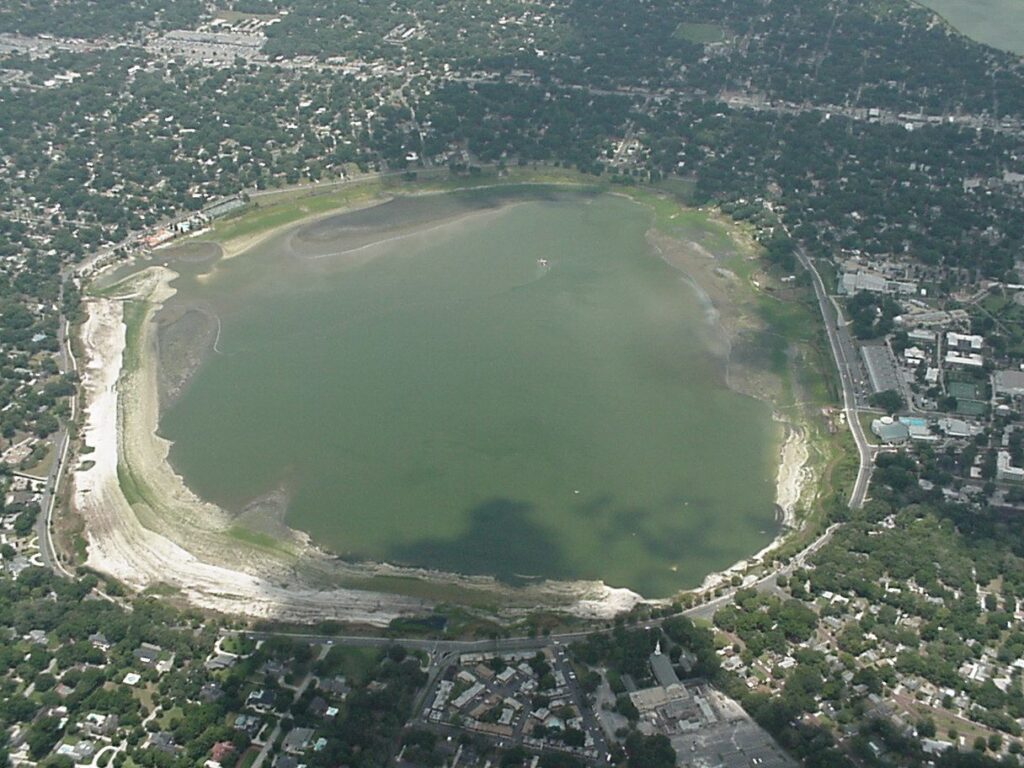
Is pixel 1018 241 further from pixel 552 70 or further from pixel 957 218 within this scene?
pixel 552 70

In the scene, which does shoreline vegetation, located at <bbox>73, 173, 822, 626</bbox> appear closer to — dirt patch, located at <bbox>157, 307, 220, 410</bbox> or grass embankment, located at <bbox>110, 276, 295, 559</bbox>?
grass embankment, located at <bbox>110, 276, 295, 559</bbox>

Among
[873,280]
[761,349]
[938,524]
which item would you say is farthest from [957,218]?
[938,524]

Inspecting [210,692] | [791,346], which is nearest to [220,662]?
[210,692]

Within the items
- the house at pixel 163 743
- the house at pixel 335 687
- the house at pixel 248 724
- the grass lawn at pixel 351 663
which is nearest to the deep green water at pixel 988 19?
the grass lawn at pixel 351 663

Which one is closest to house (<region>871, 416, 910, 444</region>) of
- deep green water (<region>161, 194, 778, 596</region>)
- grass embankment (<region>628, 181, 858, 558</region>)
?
grass embankment (<region>628, 181, 858, 558</region>)

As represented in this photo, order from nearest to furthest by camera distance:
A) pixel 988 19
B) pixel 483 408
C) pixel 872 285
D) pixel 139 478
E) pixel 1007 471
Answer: pixel 1007 471 < pixel 139 478 < pixel 483 408 < pixel 872 285 < pixel 988 19

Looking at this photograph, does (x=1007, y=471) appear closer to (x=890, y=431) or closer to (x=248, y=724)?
(x=890, y=431)
